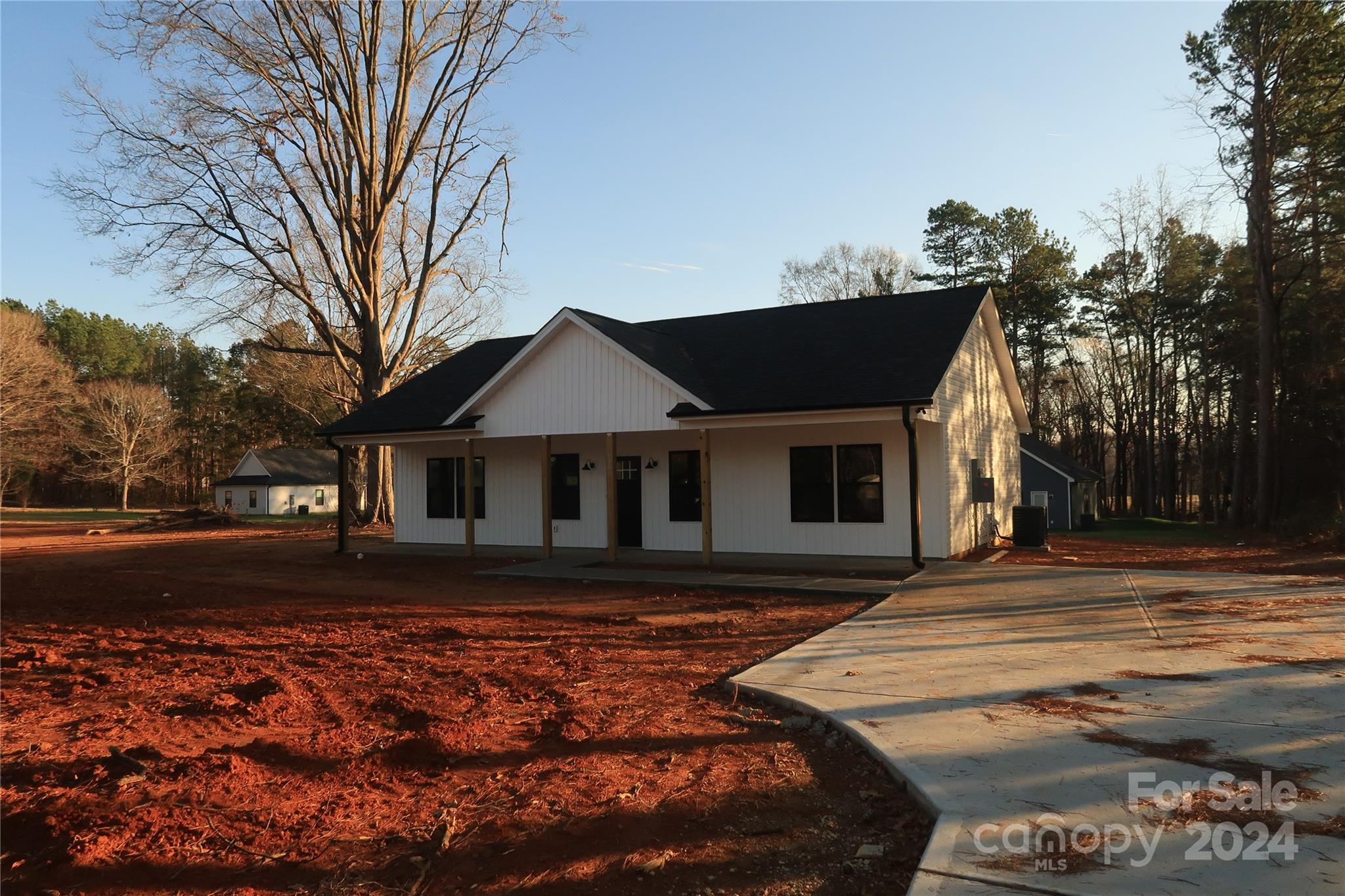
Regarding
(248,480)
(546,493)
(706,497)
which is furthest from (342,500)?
(248,480)

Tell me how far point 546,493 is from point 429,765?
36.2 ft

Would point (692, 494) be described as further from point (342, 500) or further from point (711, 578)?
point (342, 500)

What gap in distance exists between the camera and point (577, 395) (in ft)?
49.7

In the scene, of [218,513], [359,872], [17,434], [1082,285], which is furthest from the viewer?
[17,434]

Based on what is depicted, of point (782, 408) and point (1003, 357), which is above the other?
point (1003, 357)

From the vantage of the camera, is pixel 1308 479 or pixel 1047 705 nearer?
pixel 1047 705

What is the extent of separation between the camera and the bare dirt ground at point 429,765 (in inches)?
134

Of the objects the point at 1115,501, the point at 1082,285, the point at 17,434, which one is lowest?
the point at 1115,501

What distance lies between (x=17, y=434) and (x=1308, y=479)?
58092 millimetres

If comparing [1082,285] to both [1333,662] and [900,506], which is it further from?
[1333,662]

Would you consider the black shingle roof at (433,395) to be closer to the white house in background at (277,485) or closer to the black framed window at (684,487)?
the black framed window at (684,487)

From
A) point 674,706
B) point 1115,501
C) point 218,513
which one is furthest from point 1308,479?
point 218,513

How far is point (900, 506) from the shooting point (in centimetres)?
1391

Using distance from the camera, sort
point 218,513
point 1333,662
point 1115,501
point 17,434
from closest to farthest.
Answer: point 1333,662 < point 218,513 < point 17,434 < point 1115,501
